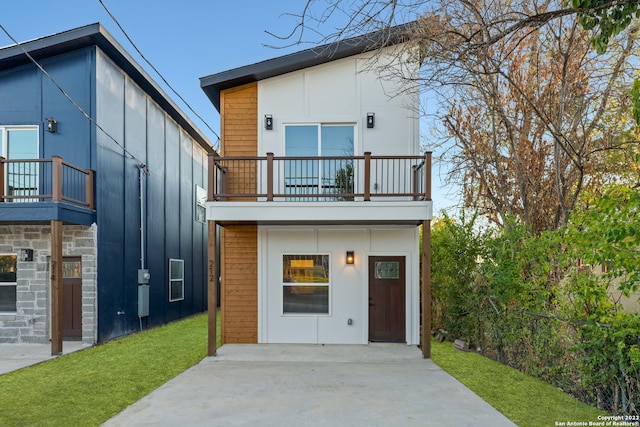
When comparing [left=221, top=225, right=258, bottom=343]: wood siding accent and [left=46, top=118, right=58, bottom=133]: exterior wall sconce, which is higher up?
[left=46, top=118, right=58, bottom=133]: exterior wall sconce

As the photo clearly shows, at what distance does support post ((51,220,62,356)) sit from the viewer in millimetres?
7344

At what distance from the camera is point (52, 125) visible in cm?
855

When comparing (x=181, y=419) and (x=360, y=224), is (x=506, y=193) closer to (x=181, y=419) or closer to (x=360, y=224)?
(x=360, y=224)

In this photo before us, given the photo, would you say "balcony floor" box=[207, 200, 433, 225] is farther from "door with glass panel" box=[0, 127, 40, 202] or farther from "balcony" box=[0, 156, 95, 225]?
"door with glass panel" box=[0, 127, 40, 202]

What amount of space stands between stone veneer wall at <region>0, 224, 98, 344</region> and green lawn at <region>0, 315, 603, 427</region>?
1200 mm

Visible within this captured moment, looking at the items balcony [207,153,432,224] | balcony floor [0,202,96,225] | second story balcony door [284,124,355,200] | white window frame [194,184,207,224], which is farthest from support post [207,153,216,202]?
white window frame [194,184,207,224]

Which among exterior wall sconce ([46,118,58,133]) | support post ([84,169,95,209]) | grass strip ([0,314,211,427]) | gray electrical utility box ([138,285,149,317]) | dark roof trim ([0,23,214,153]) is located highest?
dark roof trim ([0,23,214,153])

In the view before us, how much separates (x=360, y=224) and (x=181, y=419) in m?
5.07

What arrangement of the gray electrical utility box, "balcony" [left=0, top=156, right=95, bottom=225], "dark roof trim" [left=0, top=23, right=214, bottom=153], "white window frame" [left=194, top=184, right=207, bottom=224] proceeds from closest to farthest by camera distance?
1. "balcony" [left=0, top=156, right=95, bottom=225]
2. "dark roof trim" [left=0, top=23, right=214, bottom=153]
3. the gray electrical utility box
4. "white window frame" [left=194, top=184, right=207, bottom=224]

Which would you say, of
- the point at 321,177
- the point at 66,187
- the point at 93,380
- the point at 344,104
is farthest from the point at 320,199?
the point at 66,187

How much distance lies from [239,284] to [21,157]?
5627mm

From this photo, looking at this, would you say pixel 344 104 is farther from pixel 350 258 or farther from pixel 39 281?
pixel 39 281

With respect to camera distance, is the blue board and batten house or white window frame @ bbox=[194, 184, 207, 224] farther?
white window frame @ bbox=[194, 184, 207, 224]

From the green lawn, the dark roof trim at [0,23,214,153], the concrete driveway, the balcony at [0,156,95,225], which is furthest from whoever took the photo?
the dark roof trim at [0,23,214,153]
